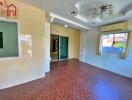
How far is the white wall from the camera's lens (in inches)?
172

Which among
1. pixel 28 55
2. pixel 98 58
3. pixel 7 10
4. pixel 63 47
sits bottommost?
pixel 98 58

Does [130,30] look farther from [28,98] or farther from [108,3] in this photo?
[28,98]

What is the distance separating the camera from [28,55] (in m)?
3.25

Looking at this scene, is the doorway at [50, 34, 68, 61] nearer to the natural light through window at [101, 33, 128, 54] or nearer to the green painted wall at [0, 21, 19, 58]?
the natural light through window at [101, 33, 128, 54]

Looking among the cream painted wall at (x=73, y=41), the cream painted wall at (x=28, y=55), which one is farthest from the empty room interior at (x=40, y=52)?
the cream painted wall at (x=73, y=41)

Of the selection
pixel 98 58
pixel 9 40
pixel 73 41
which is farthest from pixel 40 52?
pixel 73 41

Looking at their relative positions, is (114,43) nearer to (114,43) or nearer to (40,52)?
(114,43)

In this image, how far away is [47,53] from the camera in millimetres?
4410

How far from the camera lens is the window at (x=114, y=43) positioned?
443 cm

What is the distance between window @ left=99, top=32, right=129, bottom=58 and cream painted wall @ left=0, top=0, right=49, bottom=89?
339cm

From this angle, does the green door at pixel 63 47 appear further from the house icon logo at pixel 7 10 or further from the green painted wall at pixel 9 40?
the house icon logo at pixel 7 10

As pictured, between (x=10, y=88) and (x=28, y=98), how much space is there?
0.79m

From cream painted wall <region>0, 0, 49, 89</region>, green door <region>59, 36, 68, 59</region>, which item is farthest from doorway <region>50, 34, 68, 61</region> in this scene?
cream painted wall <region>0, 0, 49, 89</region>

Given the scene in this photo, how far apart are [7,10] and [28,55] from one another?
1399mm
